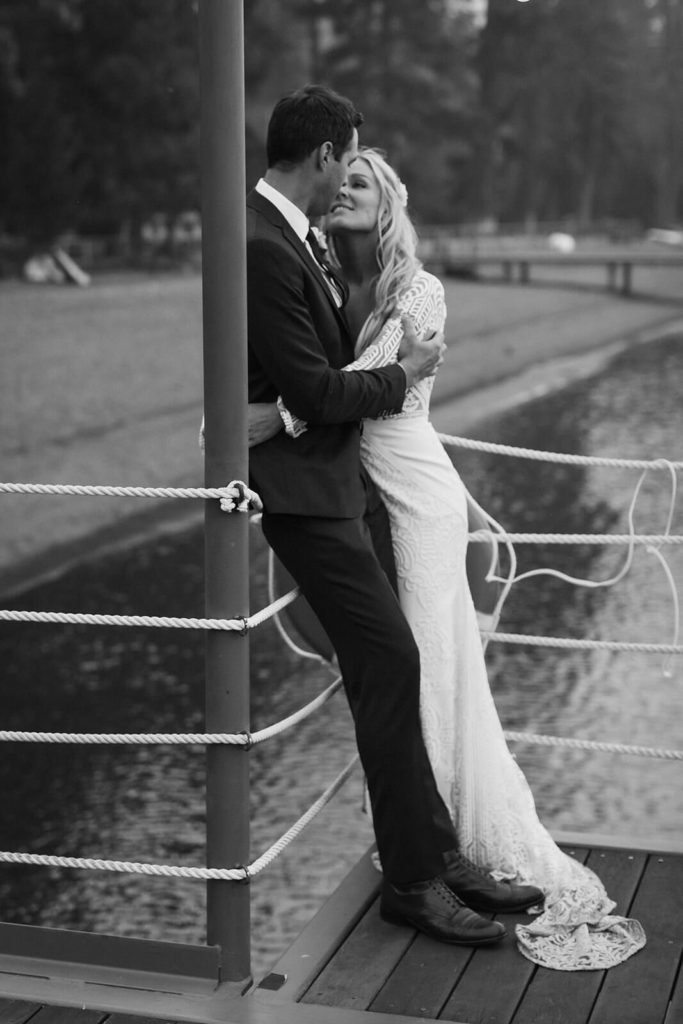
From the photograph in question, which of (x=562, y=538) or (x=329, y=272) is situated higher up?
(x=329, y=272)

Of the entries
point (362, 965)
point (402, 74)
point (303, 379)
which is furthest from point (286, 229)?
point (402, 74)

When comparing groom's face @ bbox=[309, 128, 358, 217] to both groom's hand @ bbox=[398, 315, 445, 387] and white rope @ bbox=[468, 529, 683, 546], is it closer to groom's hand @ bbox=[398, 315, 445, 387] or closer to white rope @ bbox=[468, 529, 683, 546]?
groom's hand @ bbox=[398, 315, 445, 387]

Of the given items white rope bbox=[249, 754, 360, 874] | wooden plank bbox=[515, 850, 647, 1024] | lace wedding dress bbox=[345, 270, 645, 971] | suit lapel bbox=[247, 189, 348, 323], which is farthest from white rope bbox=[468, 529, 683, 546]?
wooden plank bbox=[515, 850, 647, 1024]

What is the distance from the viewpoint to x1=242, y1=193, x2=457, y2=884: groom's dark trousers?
9.91 ft

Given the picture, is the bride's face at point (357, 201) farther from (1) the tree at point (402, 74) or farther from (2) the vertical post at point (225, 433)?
(1) the tree at point (402, 74)

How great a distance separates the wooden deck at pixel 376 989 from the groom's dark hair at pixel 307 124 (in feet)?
5.62

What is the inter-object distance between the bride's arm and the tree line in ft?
57.9

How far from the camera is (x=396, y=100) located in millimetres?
60094

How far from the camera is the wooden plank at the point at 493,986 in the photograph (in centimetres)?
298

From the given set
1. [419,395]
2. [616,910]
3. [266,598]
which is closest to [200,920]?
[616,910]

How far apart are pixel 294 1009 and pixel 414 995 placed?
26cm

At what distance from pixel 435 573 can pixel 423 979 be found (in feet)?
3.00

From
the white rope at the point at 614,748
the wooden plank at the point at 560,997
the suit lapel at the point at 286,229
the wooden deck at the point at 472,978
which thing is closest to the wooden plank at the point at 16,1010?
the wooden deck at the point at 472,978

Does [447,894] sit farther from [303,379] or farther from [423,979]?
[303,379]
